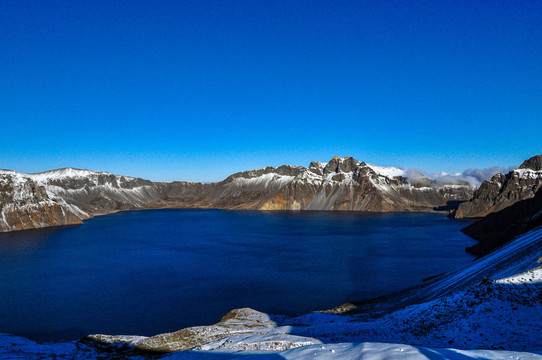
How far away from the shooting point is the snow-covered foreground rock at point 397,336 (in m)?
16.8

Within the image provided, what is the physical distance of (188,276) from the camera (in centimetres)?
6681

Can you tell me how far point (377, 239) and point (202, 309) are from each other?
Result: 83.0 meters

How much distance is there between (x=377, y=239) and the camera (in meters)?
115

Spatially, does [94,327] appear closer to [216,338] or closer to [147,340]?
[147,340]

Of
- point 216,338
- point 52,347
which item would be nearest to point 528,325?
point 216,338

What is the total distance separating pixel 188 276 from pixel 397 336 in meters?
50.0

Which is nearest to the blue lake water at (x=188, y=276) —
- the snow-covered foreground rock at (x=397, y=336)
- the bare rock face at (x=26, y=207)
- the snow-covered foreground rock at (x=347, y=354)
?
the snow-covered foreground rock at (x=397, y=336)

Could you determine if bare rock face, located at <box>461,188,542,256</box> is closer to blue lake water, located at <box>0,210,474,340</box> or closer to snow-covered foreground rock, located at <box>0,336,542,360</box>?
blue lake water, located at <box>0,210,474,340</box>

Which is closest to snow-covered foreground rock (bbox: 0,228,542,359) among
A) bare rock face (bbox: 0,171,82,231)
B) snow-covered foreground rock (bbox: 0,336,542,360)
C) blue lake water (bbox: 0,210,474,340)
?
snow-covered foreground rock (bbox: 0,336,542,360)

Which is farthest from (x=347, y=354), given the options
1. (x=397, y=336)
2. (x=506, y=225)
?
(x=506, y=225)

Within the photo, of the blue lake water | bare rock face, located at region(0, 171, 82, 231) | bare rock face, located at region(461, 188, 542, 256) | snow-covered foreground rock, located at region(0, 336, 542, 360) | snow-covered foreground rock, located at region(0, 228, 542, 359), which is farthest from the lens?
bare rock face, located at region(0, 171, 82, 231)

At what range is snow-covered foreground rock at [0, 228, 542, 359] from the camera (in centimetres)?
1683

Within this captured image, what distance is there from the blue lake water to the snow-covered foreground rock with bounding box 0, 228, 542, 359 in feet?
38.4

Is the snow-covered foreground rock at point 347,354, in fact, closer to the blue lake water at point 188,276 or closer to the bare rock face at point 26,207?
the blue lake water at point 188,276
